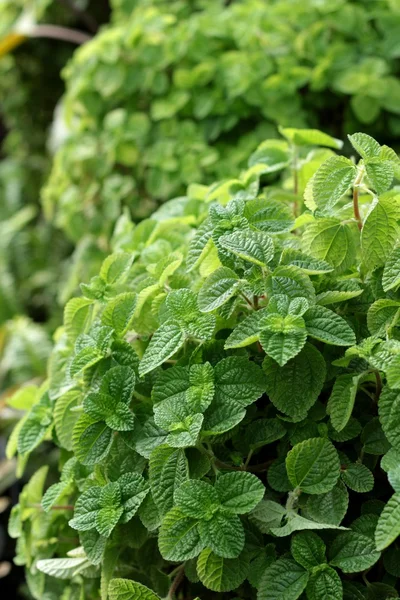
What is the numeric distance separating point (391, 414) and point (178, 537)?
0.23 meters

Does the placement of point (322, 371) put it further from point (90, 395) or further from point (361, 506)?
point (90, 395)

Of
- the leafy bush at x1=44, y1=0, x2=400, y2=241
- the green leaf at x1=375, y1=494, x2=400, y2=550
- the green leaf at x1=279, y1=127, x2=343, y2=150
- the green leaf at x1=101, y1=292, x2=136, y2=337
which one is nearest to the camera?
the green leaf at x1=375, y1=494, x2=400, y2=550

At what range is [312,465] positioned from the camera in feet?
2.30

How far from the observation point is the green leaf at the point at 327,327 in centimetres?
70

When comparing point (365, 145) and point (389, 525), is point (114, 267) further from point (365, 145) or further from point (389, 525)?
point (389, 525)

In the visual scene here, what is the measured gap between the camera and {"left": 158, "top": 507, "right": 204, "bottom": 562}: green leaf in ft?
2.22

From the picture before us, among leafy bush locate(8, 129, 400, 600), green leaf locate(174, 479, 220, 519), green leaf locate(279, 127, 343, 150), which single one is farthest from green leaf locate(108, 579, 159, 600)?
green leaf locate(279, 127, 343, 150)

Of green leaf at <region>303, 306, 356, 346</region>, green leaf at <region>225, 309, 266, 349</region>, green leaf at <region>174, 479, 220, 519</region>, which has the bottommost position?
green leaf at <region>174, 479, 220, 519</region>

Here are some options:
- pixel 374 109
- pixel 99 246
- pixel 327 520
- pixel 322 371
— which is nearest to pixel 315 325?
pixel 322 371

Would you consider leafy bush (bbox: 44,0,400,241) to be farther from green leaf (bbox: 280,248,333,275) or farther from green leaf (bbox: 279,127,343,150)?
green leaf (bbox: 280,248,333,275)

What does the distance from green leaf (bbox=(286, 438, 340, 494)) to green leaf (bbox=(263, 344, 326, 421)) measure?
0.03 metres

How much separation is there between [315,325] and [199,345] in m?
0.13

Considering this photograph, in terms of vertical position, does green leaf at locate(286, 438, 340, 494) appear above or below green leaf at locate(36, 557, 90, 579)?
above

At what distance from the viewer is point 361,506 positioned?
73 cm
